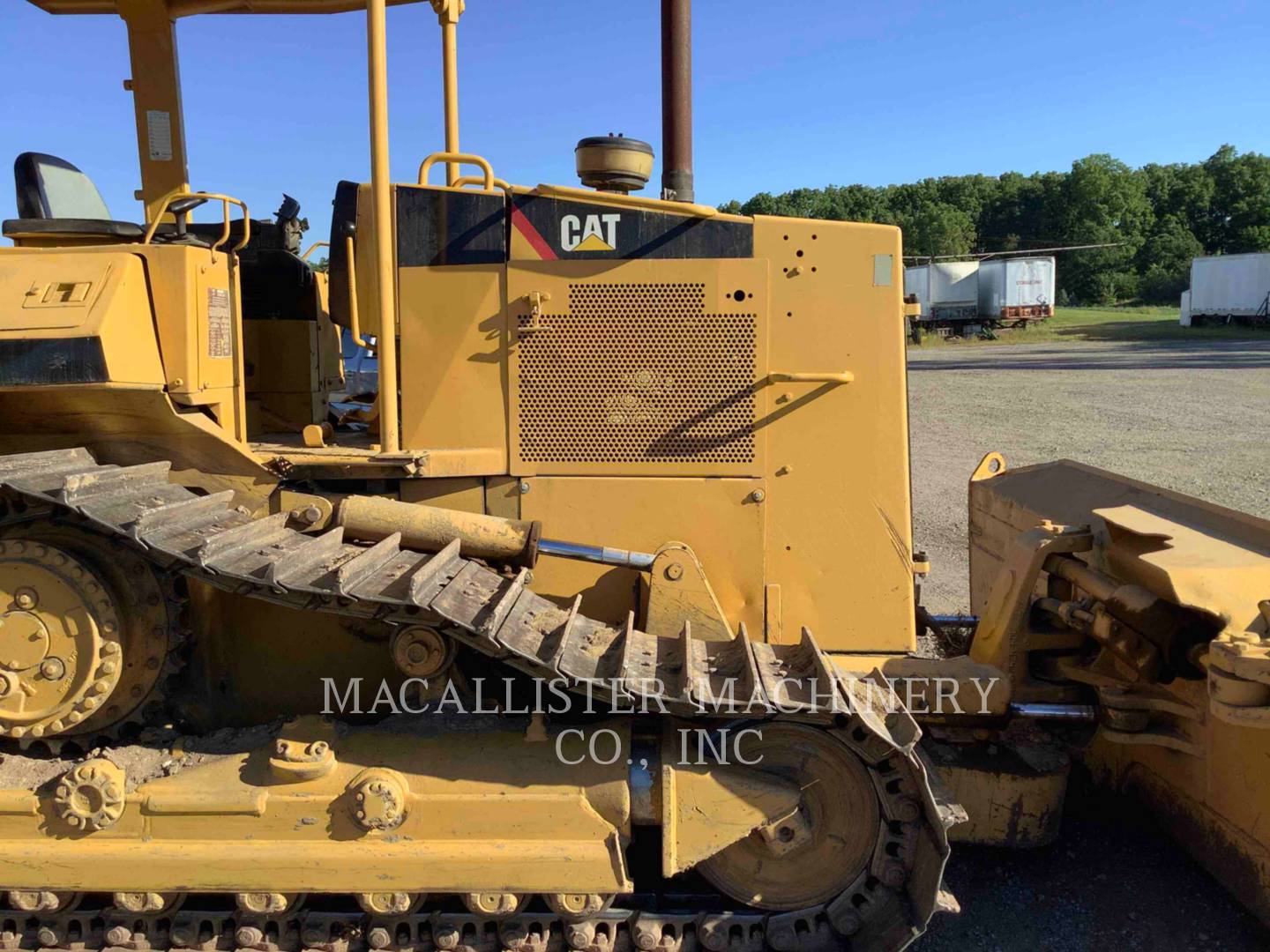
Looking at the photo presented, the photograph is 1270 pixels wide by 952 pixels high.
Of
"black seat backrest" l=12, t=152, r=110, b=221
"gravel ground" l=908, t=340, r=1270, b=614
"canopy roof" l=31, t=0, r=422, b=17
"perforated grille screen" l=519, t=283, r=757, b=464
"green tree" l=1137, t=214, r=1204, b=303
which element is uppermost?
"green tree" l=1137, t=214, r=1204, b=303

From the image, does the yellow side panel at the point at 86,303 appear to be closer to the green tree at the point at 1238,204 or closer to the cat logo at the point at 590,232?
the cat logo at the point at 590,232

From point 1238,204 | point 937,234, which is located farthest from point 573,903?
point 1238,204

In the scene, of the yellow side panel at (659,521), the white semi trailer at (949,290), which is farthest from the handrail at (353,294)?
the white semi trailer at (949,290)

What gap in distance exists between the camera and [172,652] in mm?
3014

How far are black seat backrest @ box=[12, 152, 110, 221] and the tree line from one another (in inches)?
2170

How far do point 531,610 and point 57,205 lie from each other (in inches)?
103

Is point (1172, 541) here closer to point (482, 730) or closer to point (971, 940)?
point (971, 940)

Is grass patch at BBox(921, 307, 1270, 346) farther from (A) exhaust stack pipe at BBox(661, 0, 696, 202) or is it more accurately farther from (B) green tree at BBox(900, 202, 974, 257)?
(A) exhaust stack pipe at BBox(661, 0, 696, 202)

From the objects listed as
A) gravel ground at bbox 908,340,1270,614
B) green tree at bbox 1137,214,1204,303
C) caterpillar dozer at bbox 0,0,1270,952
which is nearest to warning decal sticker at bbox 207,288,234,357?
caterpillar dozer at bbox 0,0,1270,952

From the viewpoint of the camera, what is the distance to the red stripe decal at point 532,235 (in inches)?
135

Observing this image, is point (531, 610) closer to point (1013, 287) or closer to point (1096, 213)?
Result: point (1013, 287)

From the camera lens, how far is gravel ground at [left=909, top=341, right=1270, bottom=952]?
338 cm

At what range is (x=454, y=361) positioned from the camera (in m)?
3.50

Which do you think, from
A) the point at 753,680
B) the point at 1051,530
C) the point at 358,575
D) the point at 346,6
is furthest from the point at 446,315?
the point at 1051,530
